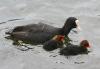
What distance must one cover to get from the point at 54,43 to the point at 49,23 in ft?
7.45

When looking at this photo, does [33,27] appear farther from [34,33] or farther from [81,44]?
[81,44]

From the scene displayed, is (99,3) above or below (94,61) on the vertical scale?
above

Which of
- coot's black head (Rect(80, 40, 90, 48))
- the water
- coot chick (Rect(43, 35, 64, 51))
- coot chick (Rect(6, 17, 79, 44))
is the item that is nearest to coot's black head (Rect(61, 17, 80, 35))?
coot chick (Rect(6, 17, 79, 44))

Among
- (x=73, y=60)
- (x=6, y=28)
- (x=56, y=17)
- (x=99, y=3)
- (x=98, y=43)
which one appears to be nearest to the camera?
(x=73, y=60)

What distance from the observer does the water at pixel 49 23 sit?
1262cm

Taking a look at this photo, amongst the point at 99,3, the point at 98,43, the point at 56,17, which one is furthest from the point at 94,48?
the point at 99,3

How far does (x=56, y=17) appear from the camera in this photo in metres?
15.9

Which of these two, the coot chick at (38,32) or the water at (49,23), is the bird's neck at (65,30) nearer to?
the coot chick at (38,32)

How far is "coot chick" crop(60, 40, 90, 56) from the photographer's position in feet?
42.2

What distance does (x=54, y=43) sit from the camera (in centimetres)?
1319

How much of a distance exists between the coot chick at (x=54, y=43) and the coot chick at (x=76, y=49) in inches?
13.7

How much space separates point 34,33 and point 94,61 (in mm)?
2104

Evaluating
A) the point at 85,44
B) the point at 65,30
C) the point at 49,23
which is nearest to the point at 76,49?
the point at 85,44

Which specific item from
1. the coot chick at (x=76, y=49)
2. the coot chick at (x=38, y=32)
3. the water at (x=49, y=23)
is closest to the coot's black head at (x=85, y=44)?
the coot chick at (x=76, y=49)
